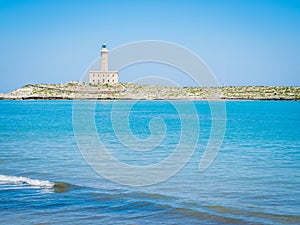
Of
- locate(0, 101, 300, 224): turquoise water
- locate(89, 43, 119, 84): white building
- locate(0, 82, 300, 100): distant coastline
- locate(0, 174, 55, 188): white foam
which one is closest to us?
locate(0, 101, 300, 224): turquoise water

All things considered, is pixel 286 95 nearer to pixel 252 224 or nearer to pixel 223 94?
pixel 223 94

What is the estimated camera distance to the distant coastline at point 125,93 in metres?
130

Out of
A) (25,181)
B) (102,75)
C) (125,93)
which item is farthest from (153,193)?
(102,75)

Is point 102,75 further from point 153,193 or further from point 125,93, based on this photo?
point 153,193

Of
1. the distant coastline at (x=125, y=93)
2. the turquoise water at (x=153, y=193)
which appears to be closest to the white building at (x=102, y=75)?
the distant coastline at (x=125, y=93)

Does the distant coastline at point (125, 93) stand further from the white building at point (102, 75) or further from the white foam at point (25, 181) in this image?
the white foam at point (25, 181)

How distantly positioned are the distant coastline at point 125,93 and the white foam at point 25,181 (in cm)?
11176

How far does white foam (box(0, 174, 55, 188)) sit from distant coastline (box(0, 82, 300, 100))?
112 meters

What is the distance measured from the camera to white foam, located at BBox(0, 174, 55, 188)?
12.3 meters

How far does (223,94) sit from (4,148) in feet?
416

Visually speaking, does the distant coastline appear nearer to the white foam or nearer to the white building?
the white building

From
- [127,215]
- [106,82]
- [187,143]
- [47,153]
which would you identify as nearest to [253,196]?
[127,215]

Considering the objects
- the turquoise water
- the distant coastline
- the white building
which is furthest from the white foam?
the white building

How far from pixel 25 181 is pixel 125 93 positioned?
121 m
